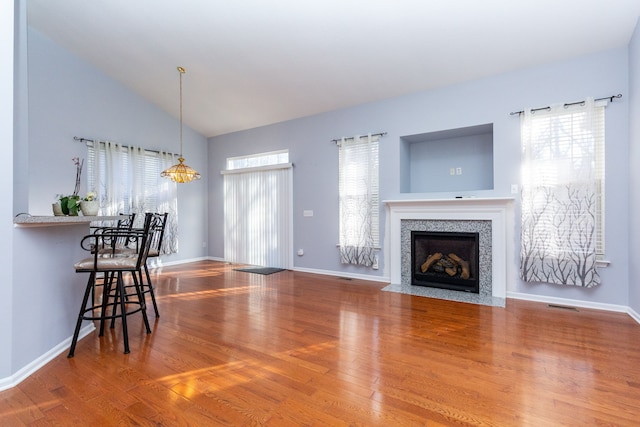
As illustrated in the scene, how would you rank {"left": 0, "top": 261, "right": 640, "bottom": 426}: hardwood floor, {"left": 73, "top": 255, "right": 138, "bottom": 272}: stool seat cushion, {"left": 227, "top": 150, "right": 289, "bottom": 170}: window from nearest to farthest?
{"left": 0, "top": 261, "right": 640, "bottom": 426}: hardwood floor → {"left": 73, "top": 255, "right": 138, "bottom": 272}: stool seat cushion → {"left": 227, "top": 150, "right": 289, "bottom": 170}: window

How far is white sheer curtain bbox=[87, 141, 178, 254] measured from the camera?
496 centimetres

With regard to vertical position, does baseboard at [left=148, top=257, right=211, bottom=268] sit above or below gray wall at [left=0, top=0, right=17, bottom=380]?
below

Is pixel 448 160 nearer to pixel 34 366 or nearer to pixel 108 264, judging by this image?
pixel 108 264

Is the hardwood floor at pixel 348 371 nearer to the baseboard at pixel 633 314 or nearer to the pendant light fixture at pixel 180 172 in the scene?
the baseboard at pixel 633 314

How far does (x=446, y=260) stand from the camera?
4.21 m

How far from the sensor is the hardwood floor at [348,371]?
5.02 feet

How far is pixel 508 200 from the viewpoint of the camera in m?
3.61

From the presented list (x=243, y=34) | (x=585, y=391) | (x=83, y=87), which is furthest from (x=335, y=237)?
(x=83, y=87)

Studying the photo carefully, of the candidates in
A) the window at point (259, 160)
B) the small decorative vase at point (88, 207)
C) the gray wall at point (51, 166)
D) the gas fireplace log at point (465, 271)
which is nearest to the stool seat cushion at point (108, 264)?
the gray wall at point (51, 166)

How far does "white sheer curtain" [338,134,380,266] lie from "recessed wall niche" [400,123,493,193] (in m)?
0.49

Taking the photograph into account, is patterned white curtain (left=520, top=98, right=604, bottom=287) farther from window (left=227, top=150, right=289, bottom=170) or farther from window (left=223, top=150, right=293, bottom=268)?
window (left=227, top=150, right=289, bottom=170)

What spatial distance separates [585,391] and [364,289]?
2586mm

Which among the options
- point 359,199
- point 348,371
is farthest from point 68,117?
point 348,371

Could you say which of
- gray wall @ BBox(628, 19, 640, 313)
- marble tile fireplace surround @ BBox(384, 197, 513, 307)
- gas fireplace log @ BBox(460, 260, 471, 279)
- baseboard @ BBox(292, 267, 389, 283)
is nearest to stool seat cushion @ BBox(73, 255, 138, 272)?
marble tile fireplace surround @ BBox(384, 197, 513, 307)
